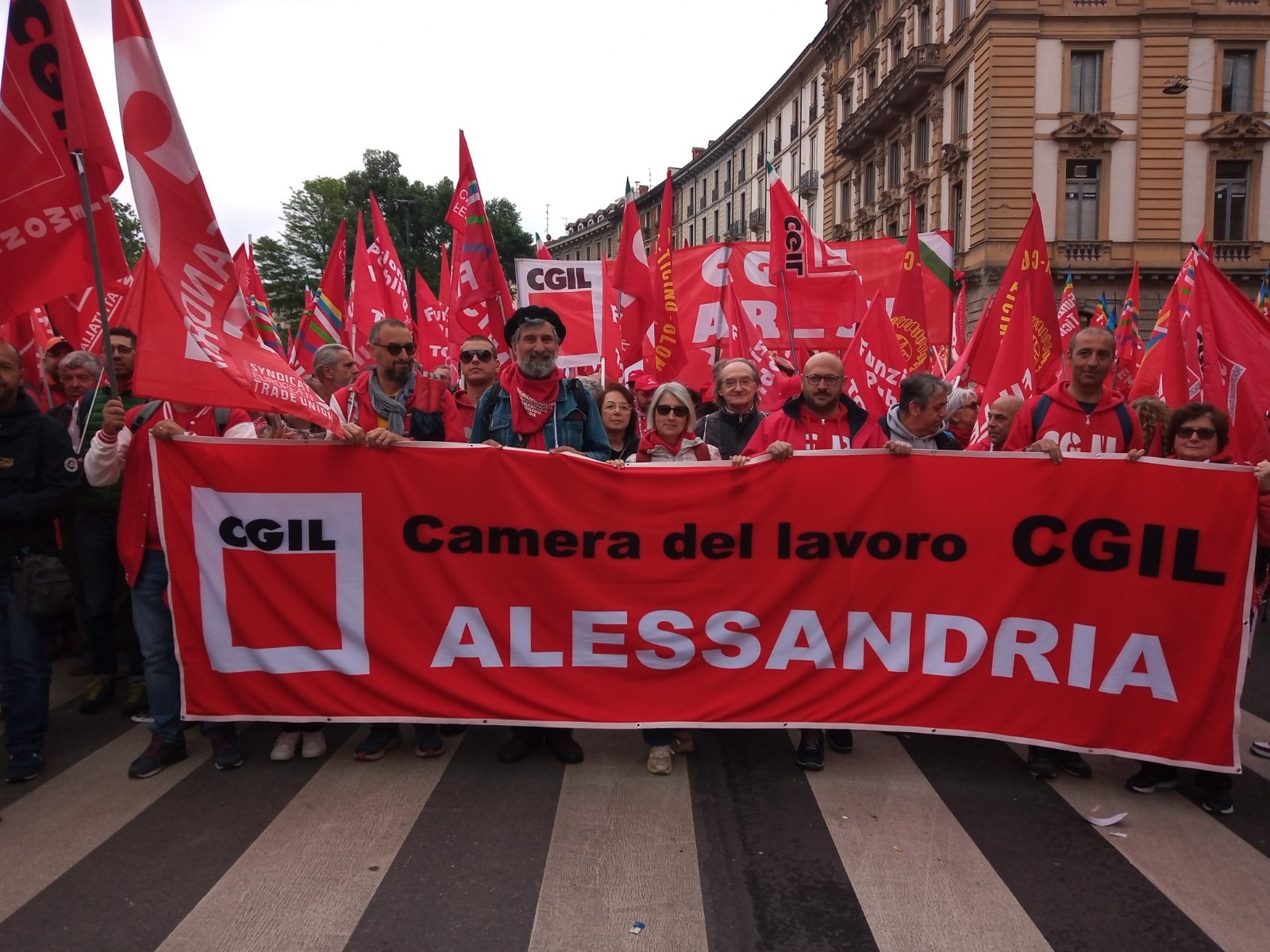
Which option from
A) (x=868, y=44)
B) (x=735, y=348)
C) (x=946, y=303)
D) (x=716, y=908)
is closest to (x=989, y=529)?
(x=716, y=908)

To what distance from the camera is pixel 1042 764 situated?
3936 millimetres

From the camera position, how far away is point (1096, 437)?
4.40m

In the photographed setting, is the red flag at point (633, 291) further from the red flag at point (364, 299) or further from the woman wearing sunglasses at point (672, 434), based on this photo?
the woman wearing sunglasses at point (672, 434)

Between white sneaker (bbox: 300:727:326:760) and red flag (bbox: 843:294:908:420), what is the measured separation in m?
4.05

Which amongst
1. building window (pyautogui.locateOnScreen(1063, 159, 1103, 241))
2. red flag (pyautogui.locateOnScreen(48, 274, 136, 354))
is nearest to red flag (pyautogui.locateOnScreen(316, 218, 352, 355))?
red flag (pyautogui.locateOnScreen(48, 274, 136, 354))

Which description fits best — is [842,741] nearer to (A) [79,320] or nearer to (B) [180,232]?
(B) [180,232]

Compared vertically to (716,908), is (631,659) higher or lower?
higher

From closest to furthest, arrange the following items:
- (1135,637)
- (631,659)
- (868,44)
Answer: (1135,637), (631,659), (868,44)

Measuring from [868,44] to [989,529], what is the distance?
42533mm

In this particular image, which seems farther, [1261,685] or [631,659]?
[1261,685]

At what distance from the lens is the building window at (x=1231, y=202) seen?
29.0 metres

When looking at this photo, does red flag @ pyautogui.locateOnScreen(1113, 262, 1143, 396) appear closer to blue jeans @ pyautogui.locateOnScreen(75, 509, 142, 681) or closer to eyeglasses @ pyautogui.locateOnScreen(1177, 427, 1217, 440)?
eyeglasses @ pyautogui.locateOnScreen(1177, 427, 1217, 440)

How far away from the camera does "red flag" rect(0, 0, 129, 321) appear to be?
137 inches

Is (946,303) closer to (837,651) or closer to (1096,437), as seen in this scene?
(1096,437)
